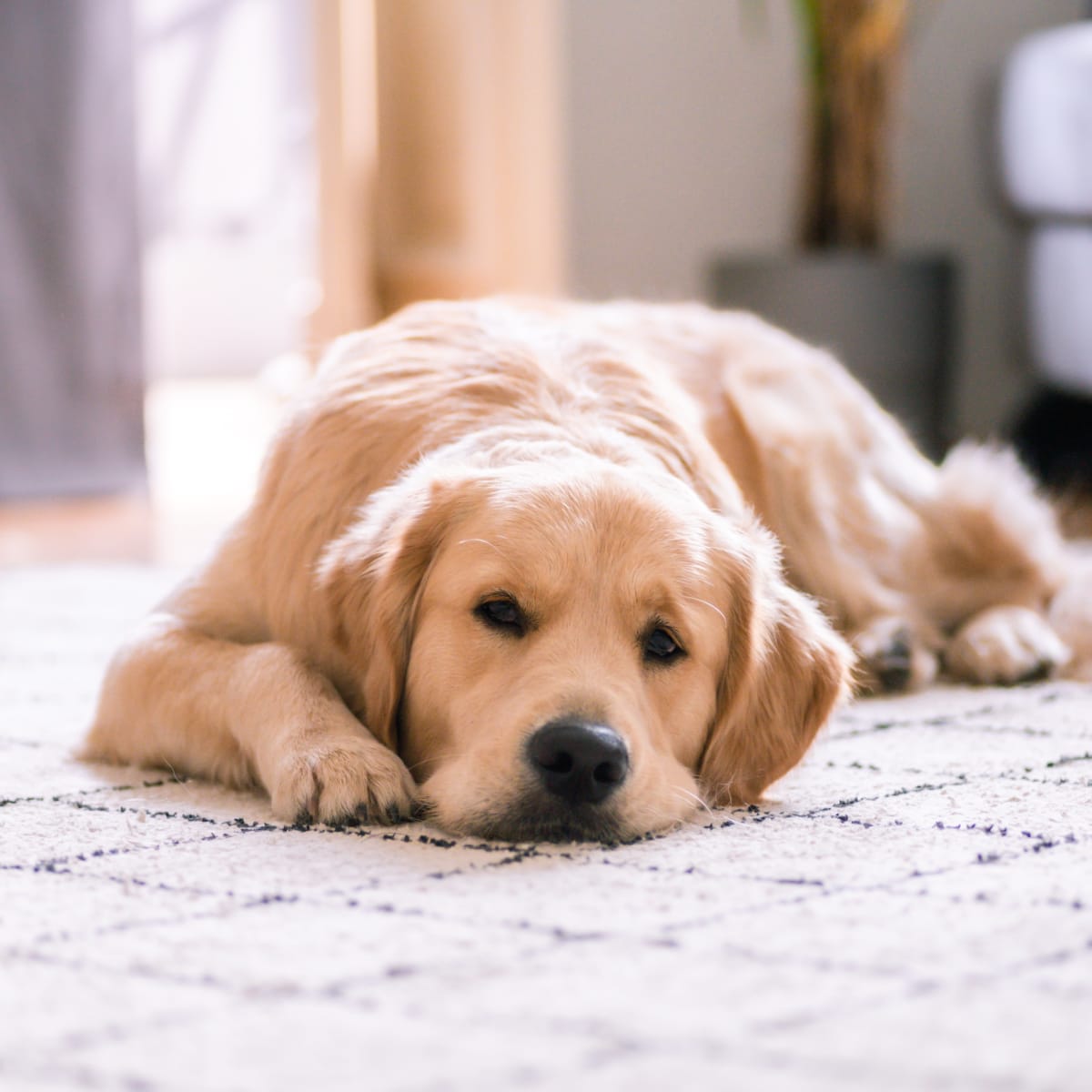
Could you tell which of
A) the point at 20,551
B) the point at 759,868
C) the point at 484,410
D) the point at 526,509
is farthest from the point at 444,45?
the point at 759,868

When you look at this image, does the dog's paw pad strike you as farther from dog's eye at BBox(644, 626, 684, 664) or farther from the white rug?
dog's eye at BBox(644, 626, 684, 664)

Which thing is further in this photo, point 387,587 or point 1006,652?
point 1006,652

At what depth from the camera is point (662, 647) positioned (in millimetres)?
1679

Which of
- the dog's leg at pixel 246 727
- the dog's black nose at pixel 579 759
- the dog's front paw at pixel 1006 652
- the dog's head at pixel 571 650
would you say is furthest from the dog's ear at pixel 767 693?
the dog's front paw at pixel 1006 652

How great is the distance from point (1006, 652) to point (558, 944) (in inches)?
55.8

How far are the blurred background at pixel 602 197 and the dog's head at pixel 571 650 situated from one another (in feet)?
6.94

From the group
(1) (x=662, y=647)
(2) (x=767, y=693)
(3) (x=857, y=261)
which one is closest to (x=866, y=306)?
(3) (x=857, y=261)

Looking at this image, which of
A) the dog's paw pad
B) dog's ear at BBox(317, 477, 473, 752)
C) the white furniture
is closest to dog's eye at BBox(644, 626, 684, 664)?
dog's ear at BBox(317, 477, 473, 752)

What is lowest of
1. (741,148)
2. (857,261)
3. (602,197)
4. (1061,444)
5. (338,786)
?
(1061,444)

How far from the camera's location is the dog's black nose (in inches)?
58.1

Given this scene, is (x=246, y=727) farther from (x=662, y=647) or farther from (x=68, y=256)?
(x=68, y=256)

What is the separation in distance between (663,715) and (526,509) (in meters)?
0.27

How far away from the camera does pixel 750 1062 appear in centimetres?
96

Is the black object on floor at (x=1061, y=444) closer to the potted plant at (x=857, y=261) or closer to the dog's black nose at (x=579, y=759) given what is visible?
the potted plant at (x=857, y=261)
